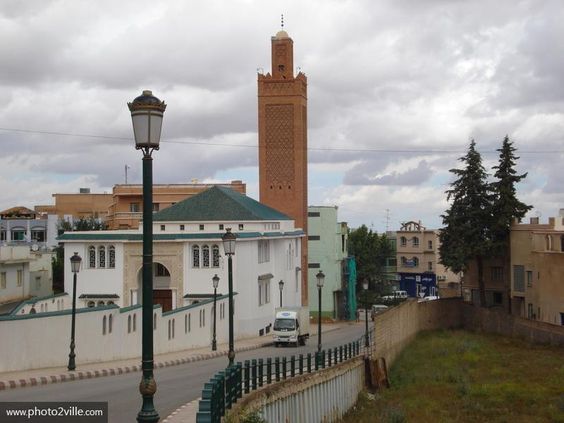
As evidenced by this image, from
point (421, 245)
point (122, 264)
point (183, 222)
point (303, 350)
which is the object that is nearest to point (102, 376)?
point (303, 350)

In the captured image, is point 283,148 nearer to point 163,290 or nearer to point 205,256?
point 205,256

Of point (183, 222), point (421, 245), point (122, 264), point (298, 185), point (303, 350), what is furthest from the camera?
point (421, 245)

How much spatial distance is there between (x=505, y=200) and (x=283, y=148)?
20.5m

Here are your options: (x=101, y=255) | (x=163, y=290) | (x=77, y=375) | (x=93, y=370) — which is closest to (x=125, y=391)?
(x=77, y=375)

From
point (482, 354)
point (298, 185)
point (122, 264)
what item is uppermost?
point (298, 185)

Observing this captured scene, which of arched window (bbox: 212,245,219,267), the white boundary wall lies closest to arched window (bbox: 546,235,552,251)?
arched window (bbox: 212,245,219,267)

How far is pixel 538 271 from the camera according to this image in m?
48.6

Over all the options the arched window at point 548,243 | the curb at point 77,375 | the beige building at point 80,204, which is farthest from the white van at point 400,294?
the curb at point 77,375

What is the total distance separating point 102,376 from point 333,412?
7.09 meters

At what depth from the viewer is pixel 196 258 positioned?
47.4 meters

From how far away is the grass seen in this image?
27.5 meters

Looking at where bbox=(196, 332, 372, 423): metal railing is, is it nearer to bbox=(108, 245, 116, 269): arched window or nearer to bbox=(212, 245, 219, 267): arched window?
bbox=(212, 245, 219, 267): arched window

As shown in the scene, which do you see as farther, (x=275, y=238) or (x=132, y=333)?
(x=275, y=238)

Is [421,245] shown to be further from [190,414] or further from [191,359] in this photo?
[190,414]
